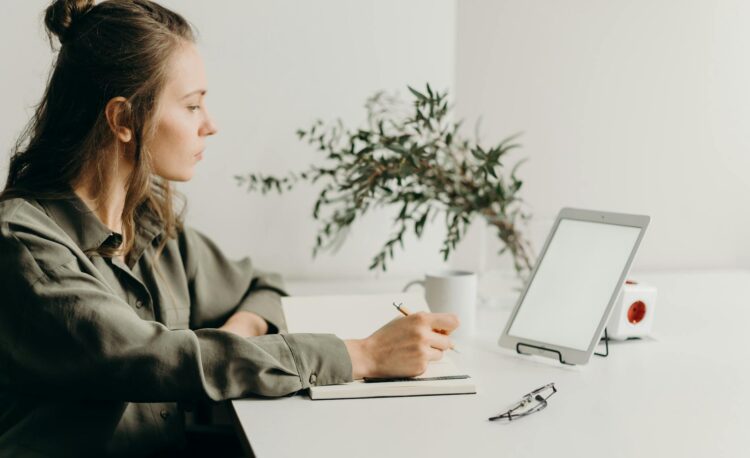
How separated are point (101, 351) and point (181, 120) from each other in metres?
0.43

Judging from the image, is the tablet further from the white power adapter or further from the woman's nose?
the woman's nose

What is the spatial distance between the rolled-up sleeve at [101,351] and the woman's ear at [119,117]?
0.24 meters

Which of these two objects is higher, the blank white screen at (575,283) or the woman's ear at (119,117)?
the woman's ear at (119,117)

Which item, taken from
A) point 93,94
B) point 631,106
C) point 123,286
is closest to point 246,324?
point 123,286

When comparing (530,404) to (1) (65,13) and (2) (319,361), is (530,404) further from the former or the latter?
(1) (65,13)

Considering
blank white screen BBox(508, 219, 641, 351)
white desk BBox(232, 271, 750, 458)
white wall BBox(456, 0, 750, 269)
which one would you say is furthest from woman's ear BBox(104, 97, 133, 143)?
white wall BBox(456, 0, 750, 269)

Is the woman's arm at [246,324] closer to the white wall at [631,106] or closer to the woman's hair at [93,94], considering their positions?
the woman's hair at [93,94]

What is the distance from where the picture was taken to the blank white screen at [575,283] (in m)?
1.26

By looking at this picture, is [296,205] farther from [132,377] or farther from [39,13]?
[132,377]

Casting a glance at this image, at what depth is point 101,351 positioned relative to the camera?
1004 mm

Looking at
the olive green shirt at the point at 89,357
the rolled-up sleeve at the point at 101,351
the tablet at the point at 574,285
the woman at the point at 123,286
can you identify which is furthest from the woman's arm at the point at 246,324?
the tablet at the point at 574,285

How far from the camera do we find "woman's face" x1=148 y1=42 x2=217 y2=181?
1275mm

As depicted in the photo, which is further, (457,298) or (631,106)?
(631,106)

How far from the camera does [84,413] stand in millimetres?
1108
